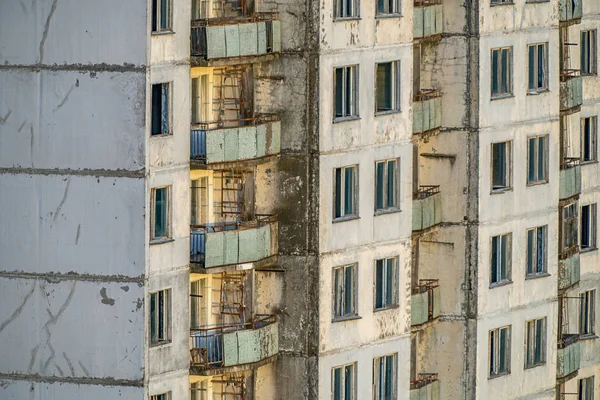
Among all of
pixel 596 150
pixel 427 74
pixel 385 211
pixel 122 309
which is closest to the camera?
pixel 122 309

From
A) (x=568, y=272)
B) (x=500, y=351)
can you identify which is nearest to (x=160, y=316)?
(x=500, y=351)

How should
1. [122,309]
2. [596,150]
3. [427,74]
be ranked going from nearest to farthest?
[122,309] → [427,74] → [596,150]

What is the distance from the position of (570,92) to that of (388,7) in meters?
14.8

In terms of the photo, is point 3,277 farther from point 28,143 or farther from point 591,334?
point 591,334

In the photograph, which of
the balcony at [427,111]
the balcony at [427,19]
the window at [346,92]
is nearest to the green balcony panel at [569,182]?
the balcony at [427,111]

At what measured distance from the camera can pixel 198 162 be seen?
8719cm

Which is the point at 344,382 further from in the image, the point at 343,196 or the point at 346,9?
the point at 346,9

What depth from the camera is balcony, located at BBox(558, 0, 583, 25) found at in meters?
107

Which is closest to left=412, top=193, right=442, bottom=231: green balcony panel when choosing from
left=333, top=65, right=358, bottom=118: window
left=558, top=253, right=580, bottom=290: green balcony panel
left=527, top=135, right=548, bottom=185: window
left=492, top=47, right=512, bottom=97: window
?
left=492, top=47, right=512, bottom=97: window

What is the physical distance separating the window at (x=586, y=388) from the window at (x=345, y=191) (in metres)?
23.6

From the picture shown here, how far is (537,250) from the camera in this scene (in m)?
106

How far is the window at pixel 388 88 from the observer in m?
94.8

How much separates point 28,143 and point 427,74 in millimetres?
19658

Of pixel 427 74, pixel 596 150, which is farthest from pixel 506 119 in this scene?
pixel 596 150
